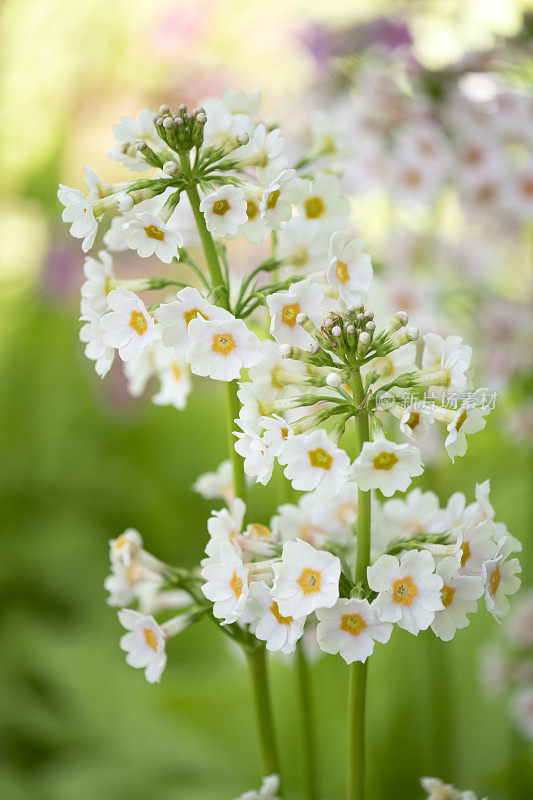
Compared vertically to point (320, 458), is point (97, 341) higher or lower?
higher

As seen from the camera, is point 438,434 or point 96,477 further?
point 96,477

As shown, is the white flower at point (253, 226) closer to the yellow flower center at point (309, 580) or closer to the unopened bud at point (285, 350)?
the unopened bud at point (285, 350)

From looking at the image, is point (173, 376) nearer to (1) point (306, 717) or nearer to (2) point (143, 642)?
(2) point (143, 642)

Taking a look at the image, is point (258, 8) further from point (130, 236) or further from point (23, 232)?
point (130, 236)

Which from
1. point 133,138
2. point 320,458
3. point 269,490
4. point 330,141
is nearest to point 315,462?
point 320,458

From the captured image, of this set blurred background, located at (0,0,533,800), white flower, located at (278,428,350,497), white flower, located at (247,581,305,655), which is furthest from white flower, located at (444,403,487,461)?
blurred background, located at (0,0,533,800)

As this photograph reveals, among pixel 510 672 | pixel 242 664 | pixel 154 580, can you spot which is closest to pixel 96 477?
pixel 242 664

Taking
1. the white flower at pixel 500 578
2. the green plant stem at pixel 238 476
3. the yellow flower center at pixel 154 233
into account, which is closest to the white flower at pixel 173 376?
the green plant stem at pixel 238 476
